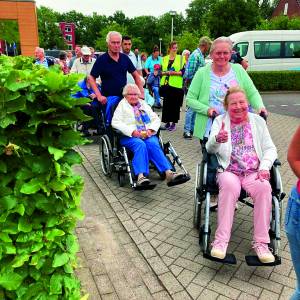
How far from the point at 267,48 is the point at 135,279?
17267 mm

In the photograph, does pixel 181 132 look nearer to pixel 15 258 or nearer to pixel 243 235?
pixel 243 235

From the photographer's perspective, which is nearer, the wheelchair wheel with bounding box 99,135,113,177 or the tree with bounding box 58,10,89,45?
the wheelchair wheel with bounding box 99,135,113,177

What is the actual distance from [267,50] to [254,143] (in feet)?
52.7

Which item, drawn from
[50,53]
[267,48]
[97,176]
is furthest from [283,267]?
[50,53]

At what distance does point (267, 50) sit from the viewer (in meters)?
17.9

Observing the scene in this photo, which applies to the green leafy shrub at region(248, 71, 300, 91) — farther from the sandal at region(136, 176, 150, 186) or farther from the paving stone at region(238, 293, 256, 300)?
the paving stone at region(238, 293, 256, 300)

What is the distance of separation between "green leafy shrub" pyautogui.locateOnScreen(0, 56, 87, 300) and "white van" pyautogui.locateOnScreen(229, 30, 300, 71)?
1672 centimetres

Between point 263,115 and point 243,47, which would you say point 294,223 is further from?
point 243,47

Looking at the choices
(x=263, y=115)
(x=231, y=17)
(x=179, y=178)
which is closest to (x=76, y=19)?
(x=231, y=17)

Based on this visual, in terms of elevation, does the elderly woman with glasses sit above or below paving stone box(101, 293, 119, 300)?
above

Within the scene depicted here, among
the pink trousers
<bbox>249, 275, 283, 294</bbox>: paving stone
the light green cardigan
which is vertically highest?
the light green cardigan

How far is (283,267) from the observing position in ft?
10.0

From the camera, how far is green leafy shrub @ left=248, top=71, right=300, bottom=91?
16.6 meters

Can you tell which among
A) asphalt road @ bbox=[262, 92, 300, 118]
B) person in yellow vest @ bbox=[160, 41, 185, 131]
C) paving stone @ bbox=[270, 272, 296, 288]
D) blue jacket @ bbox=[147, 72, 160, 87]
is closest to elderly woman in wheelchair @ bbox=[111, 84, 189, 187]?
paving stone @ bbox=[270, 272, 296, 288]
